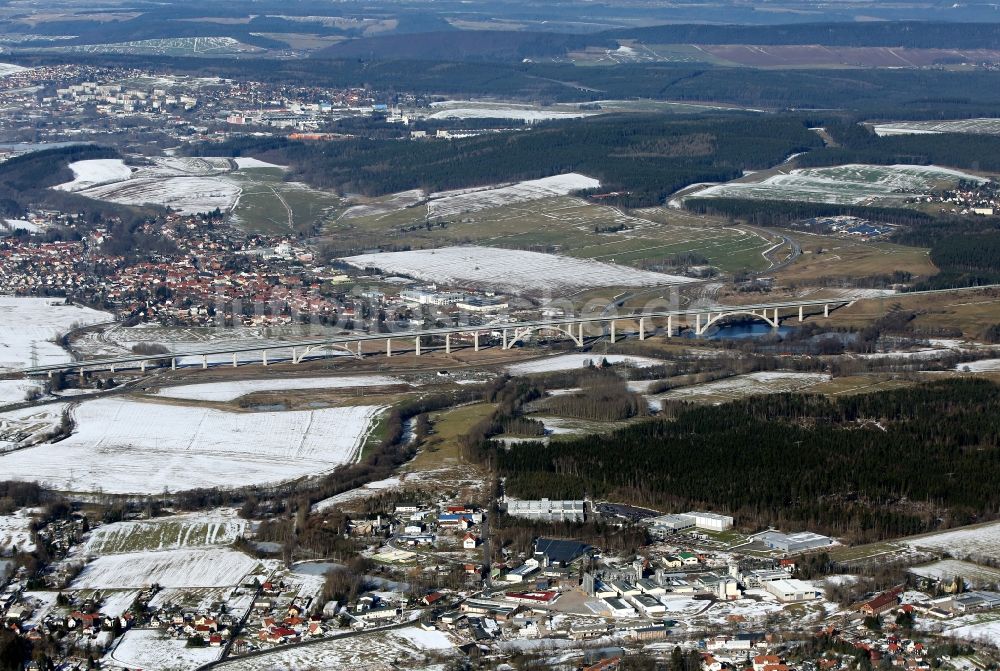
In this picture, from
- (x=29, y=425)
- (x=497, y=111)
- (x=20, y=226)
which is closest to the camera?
(x=29, y=425)

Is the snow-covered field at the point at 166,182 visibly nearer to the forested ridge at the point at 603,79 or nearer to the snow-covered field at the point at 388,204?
the snow-covered field at the point at 388,204

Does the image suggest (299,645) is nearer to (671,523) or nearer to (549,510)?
(549,510)

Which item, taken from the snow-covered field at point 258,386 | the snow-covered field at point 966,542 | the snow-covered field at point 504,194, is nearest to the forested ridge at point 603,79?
the snow-covered field at point 504,194

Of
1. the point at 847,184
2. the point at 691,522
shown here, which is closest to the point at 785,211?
the point at 847,184

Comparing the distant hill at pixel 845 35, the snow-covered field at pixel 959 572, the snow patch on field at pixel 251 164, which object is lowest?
the distant hill at pixel 845 35

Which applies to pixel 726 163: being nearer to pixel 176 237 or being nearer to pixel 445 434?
pixel 176 237

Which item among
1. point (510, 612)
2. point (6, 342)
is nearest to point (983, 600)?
point (510, 612)
